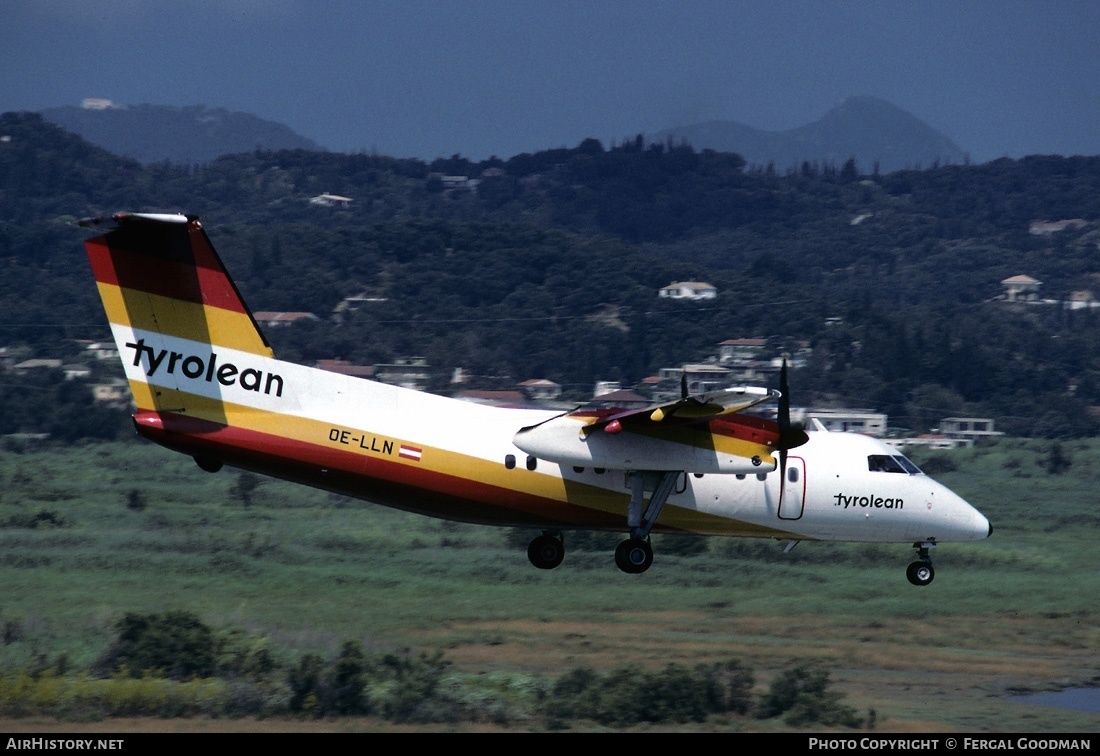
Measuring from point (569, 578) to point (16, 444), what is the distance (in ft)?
146

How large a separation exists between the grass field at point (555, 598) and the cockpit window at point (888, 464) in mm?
9962

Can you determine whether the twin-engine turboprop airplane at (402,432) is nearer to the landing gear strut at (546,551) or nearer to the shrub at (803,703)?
the landing gear strut at (546,551)

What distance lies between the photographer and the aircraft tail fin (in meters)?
23.7

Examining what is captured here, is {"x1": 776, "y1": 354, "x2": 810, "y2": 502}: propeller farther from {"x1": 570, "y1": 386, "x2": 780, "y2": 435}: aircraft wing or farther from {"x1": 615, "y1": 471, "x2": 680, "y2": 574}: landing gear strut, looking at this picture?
{"x1": 615, "y1": 471, "x2": 680, "y2": 574}: landing gear strut

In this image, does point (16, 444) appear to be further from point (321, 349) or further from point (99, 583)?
point (99, 583)

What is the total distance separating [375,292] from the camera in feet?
399

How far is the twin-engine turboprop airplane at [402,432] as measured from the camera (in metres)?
23.9

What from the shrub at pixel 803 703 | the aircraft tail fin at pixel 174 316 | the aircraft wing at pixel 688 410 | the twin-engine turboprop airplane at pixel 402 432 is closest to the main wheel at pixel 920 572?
the twin-engine turboprop airplane at pixel 402 432

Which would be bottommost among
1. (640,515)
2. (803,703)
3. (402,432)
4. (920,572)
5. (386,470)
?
(803,703)

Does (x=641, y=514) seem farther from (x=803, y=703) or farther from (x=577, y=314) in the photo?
(x=577, y=314)

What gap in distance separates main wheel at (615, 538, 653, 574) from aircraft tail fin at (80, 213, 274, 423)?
7136 millimetres

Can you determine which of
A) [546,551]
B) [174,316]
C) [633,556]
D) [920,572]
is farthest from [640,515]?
[174,316]

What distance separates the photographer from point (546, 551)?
26344 mm

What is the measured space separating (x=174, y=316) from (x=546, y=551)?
8.08 meters
